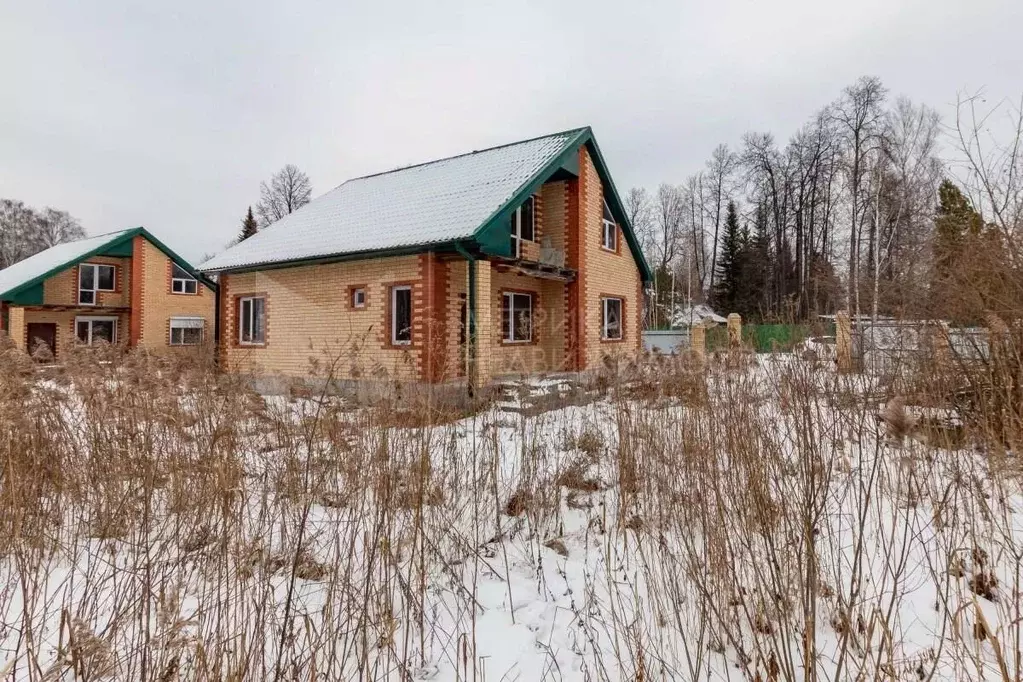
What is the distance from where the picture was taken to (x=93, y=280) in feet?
69.7

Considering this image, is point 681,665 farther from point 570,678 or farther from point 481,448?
point 481,448

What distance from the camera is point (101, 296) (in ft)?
70.1

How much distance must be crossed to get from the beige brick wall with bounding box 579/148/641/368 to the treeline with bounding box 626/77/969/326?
4259mm

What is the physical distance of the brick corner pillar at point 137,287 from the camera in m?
21.5

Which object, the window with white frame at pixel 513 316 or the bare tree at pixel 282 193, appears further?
the bare tree at pixel 282 193

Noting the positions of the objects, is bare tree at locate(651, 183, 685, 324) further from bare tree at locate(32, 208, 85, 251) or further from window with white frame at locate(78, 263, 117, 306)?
bare tree at locate(32, 208, 85, 251)

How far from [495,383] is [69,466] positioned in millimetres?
3445

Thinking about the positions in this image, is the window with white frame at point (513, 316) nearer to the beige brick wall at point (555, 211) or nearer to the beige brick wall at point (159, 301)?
the beige brick wall at point (555, 211)

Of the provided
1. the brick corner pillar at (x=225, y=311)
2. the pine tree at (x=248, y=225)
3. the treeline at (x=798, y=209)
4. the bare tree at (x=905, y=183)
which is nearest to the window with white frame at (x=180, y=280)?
the brick corner pillar at (x=225, y=311)

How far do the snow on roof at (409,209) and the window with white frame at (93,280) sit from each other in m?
12.4

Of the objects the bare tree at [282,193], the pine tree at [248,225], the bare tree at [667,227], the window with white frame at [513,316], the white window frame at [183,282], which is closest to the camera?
the window with white frame at [513,316]

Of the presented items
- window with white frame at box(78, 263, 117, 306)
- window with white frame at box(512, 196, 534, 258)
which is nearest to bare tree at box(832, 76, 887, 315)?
window with white frame at box(512, 196, 534, 258)

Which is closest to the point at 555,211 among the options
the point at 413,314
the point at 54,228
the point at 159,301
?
the point at 413,314

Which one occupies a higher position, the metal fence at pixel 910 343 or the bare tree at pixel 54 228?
the bare tree at pixel 54 228
